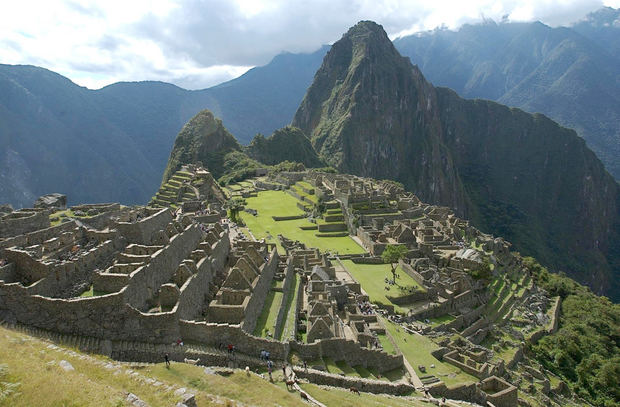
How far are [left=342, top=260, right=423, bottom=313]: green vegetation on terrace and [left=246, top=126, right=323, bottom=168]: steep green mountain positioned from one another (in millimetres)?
100883

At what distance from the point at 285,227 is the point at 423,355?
31.4 m

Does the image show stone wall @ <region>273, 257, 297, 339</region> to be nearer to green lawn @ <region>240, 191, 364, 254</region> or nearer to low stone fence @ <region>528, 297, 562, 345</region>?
green lawn @ <region>240, 191, 364, 254</region>

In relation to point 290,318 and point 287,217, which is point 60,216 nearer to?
point 290,318

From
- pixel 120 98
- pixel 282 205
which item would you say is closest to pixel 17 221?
pixel 282 205

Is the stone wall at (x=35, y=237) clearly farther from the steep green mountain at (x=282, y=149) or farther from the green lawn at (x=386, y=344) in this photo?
the steep green mountain at (x=282, y=149)

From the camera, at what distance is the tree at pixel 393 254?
144 feet

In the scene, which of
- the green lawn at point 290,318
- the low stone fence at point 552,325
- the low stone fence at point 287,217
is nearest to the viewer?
the green lawn at point 290,318

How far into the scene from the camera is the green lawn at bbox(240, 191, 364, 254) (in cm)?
5050

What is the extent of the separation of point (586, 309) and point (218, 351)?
161ft

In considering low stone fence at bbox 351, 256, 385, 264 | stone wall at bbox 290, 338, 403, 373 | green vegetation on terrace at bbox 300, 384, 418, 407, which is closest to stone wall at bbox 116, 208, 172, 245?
stone wall at bbox 290, 338, 403, 373

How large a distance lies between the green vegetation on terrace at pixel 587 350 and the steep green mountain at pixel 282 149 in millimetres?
104869

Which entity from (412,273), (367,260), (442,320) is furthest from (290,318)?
(367,260)

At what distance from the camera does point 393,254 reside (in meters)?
43.9

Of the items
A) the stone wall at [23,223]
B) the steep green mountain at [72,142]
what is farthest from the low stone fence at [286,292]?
the steep green mountain at [72,142]
